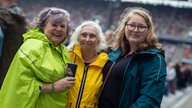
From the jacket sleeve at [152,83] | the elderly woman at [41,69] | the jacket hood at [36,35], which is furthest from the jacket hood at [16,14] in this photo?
the jacket sleeve at [152,83]

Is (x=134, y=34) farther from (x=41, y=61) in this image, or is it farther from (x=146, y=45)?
(x=41, y=61)

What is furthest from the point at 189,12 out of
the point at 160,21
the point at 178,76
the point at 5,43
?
the point at 5,43

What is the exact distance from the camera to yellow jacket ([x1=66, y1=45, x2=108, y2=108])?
9.78ft

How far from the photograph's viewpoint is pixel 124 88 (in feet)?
9.08

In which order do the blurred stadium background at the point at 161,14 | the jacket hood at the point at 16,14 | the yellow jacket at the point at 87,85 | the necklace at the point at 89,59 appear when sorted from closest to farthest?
the yellow jacket at the point at 87,85 < the necklace at the point at 89,59 < the jacket hood at the point at 16,14 < the blurred stadium background at the point at 161,14

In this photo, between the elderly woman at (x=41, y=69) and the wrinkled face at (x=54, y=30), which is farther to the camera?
the wrinkled face at (x=54, y=30)

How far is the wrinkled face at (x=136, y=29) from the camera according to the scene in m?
2.82

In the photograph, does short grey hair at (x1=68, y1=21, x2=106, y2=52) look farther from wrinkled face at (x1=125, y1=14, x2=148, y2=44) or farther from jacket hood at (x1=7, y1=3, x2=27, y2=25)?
jacket hood at (x1=7, y1=3, x2=27, y2=25)

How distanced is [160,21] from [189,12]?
3.86 meters

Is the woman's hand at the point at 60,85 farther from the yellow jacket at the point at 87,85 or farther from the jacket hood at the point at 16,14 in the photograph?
the jacket hood at the point at 16,14

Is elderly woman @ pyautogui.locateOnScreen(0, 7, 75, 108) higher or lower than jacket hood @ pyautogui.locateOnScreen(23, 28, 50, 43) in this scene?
lower

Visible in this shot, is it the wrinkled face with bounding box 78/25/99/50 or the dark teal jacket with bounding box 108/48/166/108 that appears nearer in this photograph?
the dark teal jacket with bounding box 108/48/166/108

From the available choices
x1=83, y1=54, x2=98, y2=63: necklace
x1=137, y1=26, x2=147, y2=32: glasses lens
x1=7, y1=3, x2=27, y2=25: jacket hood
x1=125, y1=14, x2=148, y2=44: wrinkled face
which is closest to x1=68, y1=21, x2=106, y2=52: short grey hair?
x1=83, y1=54, x2=98, y2=63: necklace

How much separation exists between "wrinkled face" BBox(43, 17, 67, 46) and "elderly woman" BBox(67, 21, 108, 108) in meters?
0.26
